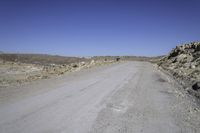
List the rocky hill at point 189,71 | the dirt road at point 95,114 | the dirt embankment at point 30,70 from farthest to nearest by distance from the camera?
1. the dirt embankment at point 30,70
2. the rocky hill at point 189,71
3. the dirt road at point 95,114

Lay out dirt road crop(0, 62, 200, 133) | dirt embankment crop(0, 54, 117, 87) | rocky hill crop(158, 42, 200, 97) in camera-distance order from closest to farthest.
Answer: dirt road crop(0, 62, 200, 133)
rocky hill crop(158, 42, 200, 97)
dirt embankment crop(0, 54, 117, 87)

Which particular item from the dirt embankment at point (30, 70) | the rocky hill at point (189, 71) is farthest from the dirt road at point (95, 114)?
the dirt embankment at point (30, 70)

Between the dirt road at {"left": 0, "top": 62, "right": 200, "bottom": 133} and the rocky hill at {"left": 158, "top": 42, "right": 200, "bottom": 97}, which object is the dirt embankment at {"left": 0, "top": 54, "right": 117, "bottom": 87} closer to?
the dirt road at {"left": 0, "top": 62, "right": 200, "bottom": 133}

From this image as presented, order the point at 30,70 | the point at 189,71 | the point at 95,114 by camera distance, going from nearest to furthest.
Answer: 1. the point at 95,114
2. the point at 189,71
3. the point at 30,70

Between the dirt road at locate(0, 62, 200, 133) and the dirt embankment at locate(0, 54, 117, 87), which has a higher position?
the dirt road at locate(0, 62, 200, 133)

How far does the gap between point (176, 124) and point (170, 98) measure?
4.76 m

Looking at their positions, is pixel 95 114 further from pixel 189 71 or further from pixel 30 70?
pixel 30 70

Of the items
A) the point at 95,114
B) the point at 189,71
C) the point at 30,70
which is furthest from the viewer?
the point at 30,70

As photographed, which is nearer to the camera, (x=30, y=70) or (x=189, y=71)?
(x=189, y=71)

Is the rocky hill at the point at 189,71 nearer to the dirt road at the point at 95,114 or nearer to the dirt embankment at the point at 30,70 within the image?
the dirt road at the point at 95,114

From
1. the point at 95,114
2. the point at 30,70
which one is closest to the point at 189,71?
the point at 95,114

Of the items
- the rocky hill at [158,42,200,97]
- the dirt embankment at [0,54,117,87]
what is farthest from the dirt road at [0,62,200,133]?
the dirt embankment at [0,54,117,87]

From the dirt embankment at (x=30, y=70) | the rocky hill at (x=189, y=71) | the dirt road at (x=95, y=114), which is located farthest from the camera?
the dirt embankment at (x=30, y=70)

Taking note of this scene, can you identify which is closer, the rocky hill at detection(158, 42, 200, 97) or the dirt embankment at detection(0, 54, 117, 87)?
the rocky hill at detection(158, 42, 200, 97)
